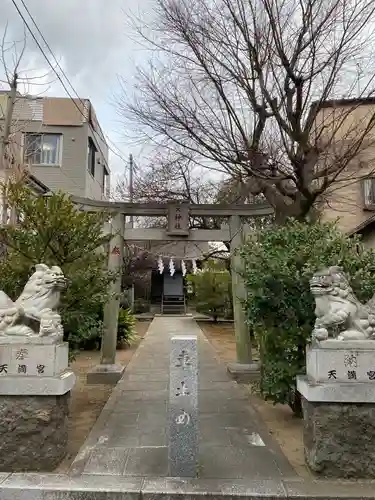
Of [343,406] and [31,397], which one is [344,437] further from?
[31,397]

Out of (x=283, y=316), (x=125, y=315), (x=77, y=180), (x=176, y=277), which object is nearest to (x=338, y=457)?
(x=283, y=316)

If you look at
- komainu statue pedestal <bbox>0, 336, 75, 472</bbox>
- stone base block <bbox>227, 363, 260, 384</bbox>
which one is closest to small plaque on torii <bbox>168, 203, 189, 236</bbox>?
stone base block <bbox>227, 363, 260, 384</bbox>

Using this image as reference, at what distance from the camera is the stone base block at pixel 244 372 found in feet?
29.4

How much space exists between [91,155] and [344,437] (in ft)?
61.1

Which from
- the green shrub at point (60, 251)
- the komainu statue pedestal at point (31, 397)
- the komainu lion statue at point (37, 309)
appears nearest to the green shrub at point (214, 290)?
the green shrub at point (60, 251)

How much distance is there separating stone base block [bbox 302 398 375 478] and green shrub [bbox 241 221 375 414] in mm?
1378

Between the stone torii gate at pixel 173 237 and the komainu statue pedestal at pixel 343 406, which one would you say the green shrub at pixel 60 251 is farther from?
the komainu statue pedestal at pixel 343 406

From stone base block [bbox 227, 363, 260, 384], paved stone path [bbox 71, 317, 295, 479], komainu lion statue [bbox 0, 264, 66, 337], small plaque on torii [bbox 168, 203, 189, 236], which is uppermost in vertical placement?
small plaque on torii [bbox 168, 203, 189, 236]

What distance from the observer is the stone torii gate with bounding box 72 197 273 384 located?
908 cm

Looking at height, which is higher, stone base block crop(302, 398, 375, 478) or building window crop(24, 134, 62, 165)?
building window crop(24, 134, 62, 165)

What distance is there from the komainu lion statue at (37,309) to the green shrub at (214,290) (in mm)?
17928

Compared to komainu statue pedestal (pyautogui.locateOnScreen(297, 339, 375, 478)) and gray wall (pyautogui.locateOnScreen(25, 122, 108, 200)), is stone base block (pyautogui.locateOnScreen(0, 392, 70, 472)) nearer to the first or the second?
komainu statue pedestal (pyautogui.locateOnScreen(297, 339, 375, 478))

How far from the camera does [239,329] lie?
9406mm

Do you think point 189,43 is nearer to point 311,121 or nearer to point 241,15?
point 241,15
